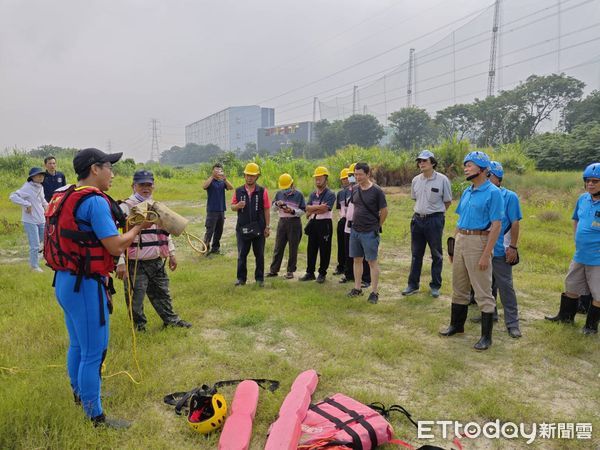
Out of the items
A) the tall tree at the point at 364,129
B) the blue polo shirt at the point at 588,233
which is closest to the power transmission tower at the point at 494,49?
the tall tree at the point at 364,129

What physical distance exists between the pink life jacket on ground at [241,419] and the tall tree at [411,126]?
163 feet

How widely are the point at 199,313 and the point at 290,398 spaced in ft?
8.78

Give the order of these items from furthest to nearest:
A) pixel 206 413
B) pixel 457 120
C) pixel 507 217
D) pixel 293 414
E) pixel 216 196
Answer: pixel 457 120, pixel 216 196, pixel 507 217, pixel 206 413, pixel 293 414

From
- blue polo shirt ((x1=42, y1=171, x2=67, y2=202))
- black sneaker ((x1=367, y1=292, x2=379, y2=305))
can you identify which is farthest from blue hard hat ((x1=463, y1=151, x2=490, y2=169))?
blue polo shirt ((x1=42, y1=171, x2=67, y2=202))

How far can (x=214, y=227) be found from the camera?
9406 millimetres

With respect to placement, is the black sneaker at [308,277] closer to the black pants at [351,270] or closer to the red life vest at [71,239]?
the black pants at [351,270]

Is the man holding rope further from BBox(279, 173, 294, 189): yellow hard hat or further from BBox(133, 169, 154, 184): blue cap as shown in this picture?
BBox(279, 173, 294, 189): yellow hard hat

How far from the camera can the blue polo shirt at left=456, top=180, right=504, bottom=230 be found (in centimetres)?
437

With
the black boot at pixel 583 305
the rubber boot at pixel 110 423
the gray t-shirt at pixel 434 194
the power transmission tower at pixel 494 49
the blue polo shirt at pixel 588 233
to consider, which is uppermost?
the power transmission tower at pixel 494 49

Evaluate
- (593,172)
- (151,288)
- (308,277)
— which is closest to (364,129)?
(308,277)

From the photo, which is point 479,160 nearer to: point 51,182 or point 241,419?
point 241,419

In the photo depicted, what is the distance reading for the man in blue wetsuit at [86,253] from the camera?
2768 millimetres

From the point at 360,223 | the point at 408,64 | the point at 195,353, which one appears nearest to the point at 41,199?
the point at 195,353

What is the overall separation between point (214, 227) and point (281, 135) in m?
100
